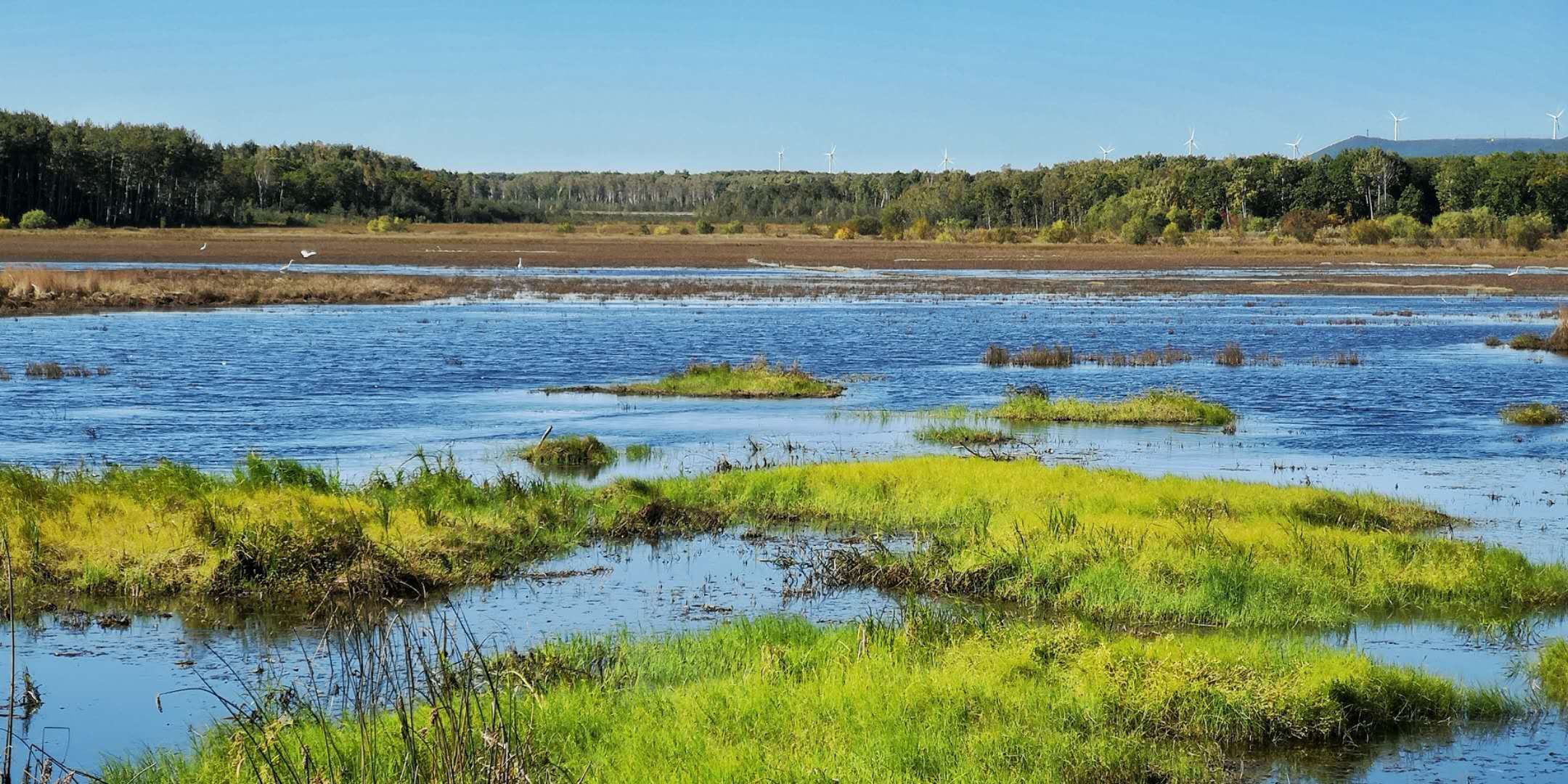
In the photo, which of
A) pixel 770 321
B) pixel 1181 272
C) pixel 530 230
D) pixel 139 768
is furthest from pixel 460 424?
pixel 530 230

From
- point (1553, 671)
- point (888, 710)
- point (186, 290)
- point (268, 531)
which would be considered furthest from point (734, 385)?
point (186, 290)

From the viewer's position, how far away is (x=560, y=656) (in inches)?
516

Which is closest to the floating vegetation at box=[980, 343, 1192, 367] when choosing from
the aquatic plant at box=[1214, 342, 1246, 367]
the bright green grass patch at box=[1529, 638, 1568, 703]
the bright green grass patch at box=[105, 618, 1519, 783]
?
the aquatic plant at box=[1214, 342, 1246, 367]

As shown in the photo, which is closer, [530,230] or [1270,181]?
[1270,181]

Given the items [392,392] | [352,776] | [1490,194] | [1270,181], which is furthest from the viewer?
[1270,181]

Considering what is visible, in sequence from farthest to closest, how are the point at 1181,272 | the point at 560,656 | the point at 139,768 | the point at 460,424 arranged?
the point at 1181,272, the point at 460,424, the point at 560,656, the point at 139,768

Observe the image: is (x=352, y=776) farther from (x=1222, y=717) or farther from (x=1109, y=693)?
(x=1222, y=717)

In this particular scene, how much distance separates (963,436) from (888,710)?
17661mm

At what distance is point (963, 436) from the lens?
28.9 meters

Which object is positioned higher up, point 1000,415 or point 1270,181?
point 1270,181

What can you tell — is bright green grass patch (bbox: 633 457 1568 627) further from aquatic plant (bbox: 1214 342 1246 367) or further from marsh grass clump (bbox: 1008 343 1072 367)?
aquatic plant (bbox: 1214 342 1246 367)

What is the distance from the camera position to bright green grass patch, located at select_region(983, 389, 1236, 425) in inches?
1289

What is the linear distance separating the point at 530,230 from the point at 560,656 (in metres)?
168

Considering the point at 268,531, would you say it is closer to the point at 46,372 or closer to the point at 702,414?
the point at 702,414
